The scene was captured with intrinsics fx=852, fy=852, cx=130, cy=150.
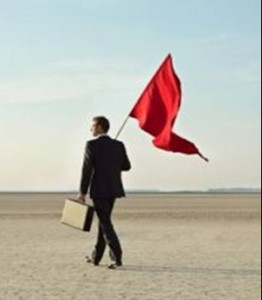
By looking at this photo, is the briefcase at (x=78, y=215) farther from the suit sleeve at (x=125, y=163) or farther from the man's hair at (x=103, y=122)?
the man's hair at (x=103, y=122)

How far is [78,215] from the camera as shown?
9773mm

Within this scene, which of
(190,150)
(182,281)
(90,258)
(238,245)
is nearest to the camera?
(190,150)

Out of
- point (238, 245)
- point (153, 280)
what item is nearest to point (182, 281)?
point (153, 280)

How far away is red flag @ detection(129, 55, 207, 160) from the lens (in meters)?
8.16

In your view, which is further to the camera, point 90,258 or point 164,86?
point 90,258

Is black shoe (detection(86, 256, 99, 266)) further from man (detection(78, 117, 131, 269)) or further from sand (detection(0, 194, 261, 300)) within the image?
man (detection(78, 117, 131, 269))

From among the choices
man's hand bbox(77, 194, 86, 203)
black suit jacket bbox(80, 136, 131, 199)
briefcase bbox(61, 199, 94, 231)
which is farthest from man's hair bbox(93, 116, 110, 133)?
briefcase bbox(61, 199, 94, 231)

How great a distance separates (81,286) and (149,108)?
2098mm

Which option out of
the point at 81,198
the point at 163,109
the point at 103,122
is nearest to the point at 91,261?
the point at 81,198

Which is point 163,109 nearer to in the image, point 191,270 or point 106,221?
point 106,221

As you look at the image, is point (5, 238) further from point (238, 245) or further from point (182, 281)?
point (182, 281)

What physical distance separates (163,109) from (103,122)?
79 centimetres

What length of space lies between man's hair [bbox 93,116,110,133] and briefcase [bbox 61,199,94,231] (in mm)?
885

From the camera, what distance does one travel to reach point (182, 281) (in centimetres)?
878
